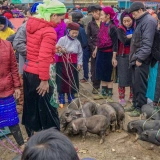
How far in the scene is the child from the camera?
582 cm

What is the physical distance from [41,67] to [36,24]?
1.81 feet

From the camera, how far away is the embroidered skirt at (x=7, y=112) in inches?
→ 152

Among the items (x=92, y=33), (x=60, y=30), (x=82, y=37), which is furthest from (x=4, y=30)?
(x=92, y=33)

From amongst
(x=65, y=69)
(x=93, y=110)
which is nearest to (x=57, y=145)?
(x=93, y=110)

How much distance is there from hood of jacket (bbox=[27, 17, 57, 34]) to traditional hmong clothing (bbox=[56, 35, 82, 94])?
2002 millimetres

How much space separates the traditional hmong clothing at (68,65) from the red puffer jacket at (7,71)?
194 centimetres

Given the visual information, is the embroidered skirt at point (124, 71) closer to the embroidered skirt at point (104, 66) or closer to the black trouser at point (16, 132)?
the embroidered skirt at point (104, 66)

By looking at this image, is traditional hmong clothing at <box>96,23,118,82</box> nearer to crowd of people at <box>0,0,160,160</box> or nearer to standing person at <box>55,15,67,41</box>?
crowd of people at <box>0,0,160,160</box>

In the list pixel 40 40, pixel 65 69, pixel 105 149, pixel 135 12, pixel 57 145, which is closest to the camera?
pixel 57 145

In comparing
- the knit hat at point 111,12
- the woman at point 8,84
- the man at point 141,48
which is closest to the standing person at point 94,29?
the knit hat at point 111,12

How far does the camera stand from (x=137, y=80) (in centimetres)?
539

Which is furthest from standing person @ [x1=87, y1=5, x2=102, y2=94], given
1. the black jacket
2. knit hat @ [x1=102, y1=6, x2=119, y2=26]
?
the black jacket

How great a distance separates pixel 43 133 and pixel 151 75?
4118 millimetres

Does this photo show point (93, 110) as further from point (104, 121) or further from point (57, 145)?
point (57, 145)
